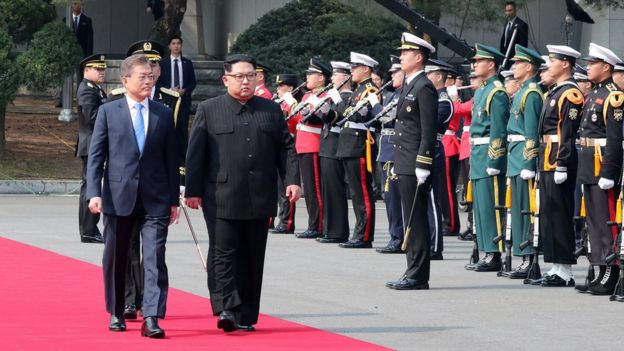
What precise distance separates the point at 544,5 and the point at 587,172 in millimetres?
20000

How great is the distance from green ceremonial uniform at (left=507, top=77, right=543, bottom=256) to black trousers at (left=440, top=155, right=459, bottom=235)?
12.8 feet

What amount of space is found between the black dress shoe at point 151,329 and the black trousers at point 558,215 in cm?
434

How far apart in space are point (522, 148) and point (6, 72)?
37.6 feet

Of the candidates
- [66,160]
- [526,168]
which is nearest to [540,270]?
[526,168]

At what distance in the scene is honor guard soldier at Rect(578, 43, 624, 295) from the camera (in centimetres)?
1209

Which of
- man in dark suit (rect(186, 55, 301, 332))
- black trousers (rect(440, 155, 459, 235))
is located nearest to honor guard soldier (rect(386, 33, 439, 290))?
man in dark suit (rect(186, 55, 301, 332))

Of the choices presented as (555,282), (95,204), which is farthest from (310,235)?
(95,204)

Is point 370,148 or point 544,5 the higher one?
point 544,5

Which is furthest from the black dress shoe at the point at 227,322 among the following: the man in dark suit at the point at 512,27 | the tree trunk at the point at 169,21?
the tree trunk at the point at 169,21

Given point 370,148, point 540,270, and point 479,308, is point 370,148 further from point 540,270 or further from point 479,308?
point 479,308

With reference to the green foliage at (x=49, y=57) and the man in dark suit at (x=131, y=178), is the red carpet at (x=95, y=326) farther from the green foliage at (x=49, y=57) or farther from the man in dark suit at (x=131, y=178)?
the green foliage at (x=49, y=57)

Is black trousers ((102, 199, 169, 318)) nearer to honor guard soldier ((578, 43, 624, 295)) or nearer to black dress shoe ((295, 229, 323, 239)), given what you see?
honor guard soldier ((578, 43, 624, 295))

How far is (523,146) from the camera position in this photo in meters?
13.3

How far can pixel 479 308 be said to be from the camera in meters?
11.7
